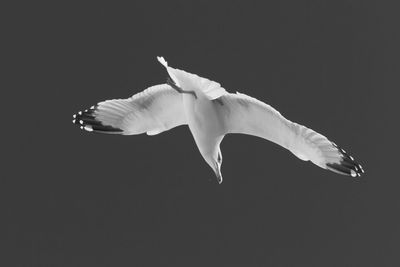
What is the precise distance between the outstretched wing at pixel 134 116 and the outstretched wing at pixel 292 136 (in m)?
0.47

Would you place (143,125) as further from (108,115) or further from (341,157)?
(341,157)

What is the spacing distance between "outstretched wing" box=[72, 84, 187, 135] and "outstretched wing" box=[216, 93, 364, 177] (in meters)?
0.47

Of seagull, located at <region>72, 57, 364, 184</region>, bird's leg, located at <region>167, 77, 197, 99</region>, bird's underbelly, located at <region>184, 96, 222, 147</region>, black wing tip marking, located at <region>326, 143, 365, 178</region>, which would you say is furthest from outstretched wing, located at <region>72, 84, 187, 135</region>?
black wing tip marking, located at <region>326, 143, 365, 178</region>

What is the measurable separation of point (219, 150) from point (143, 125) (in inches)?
17.9

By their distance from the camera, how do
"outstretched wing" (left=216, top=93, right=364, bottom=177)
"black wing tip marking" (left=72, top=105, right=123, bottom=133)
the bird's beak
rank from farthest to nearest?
"black wing tip marking" (left=72, top=105, right=123, bottom=133), the bird's beak, "outstretched wing" (left=216, top=93, right=364, bottom=177)

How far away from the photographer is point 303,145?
Result: 16.5ft

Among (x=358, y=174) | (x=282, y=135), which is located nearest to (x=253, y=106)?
→ (x=282, y=135)

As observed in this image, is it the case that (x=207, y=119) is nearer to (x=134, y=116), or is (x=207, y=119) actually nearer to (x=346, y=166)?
(x=134, y=116)

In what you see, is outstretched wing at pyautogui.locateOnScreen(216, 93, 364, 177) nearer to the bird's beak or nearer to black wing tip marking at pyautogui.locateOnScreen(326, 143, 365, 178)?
black wing tip marking at pyautogui.locateOnScreen(326, 143, 365, 178)

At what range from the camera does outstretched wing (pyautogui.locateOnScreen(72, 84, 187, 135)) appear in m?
5.62

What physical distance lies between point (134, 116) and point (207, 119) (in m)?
0.54

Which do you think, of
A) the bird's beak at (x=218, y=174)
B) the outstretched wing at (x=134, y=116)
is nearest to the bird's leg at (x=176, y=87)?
the outstretched wing at (x=134, y=116)

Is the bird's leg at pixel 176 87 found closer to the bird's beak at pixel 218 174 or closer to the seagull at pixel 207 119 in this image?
the seagull at pixel 207 119

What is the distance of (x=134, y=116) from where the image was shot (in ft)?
18.6
